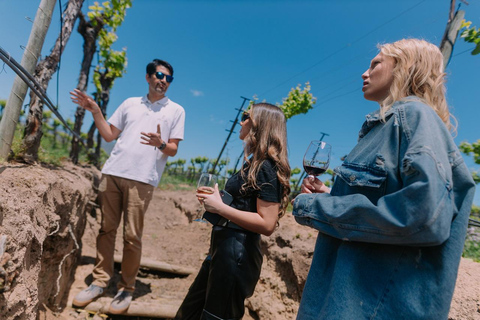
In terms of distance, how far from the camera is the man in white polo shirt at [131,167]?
118 inches

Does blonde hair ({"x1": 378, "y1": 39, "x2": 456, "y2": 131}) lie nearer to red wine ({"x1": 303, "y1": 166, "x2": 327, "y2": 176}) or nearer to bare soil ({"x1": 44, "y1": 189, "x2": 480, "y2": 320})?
red wine ({"x1": 303, "y1": 166, "x2": 327, "y2": 176})

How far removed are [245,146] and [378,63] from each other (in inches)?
37.4

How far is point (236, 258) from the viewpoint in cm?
167

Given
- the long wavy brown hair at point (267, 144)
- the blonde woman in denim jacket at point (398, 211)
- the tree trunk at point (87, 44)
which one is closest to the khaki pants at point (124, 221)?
the long wavy brown hair at point (267, 144)

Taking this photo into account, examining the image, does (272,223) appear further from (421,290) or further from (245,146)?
(421,290)

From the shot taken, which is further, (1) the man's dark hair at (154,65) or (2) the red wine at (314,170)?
(1) the man's dark hair at (154,65)

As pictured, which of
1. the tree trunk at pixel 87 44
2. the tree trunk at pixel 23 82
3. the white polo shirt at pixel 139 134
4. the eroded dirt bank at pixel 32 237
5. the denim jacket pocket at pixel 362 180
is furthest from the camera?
the tree trunk at pixel 87 44

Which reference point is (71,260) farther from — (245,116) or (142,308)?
(245,116)

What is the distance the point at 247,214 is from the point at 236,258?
259 millimetres

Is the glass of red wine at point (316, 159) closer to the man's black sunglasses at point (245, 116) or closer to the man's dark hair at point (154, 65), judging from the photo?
the man's black sunglasses at point (245, 116)

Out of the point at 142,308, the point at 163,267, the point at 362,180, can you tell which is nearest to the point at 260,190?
the point at 362,180

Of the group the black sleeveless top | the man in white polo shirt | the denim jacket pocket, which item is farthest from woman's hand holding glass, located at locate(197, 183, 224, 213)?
the man in white polo shirt

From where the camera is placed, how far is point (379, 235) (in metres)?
0.88

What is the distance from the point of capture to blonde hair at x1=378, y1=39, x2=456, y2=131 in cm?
108
